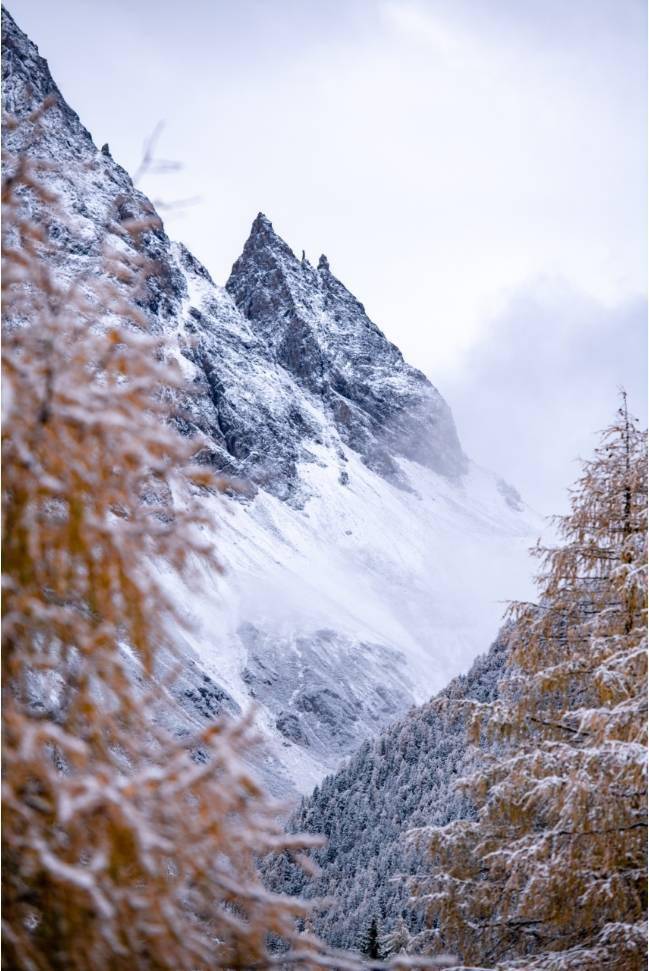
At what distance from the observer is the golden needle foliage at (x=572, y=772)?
524 cm

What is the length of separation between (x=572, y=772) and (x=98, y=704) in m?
3.78

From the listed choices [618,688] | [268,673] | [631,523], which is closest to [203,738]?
[618,688]

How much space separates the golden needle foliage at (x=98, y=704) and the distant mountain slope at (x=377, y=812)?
4696 cm

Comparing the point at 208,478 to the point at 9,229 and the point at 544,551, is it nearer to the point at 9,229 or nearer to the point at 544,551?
the point at 9,229

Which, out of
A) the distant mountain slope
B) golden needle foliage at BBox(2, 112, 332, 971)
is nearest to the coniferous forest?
golden needle foliage at BBox(2, 112, 332, 971)

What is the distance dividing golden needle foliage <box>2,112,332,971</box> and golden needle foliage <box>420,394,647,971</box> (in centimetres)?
285

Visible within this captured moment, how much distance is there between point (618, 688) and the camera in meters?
5.73

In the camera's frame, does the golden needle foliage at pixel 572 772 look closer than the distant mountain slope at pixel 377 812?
Yes

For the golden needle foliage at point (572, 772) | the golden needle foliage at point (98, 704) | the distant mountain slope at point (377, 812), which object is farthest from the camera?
the distant mountain slope at point (377, 812)

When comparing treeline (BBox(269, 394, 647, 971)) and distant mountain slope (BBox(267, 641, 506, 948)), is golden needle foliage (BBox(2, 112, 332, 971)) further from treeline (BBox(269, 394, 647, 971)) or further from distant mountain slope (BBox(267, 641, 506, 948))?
distant mountain slope (BBox(267, 641, 506, 948))

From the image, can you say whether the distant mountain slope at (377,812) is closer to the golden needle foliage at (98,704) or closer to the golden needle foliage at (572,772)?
the golden needle foliage at (572,772)

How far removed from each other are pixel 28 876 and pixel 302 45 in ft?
22.6

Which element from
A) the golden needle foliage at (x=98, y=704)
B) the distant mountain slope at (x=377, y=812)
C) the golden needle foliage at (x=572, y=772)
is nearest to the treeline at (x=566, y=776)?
the golden needle foliage at (x=572, y=772)

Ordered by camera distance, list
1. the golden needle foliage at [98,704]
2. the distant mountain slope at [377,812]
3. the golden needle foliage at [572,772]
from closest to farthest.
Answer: the golden needle foliage at [98,704] → the golden needle foliage at [572,772] → the distant mountain slope at [377,812]
